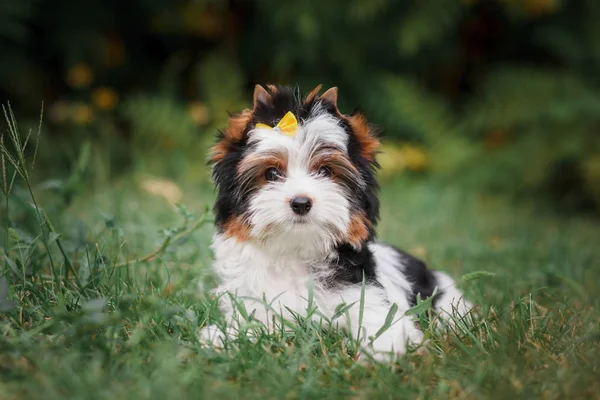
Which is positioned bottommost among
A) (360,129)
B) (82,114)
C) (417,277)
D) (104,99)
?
(417,277)

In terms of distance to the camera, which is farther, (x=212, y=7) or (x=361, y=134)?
(x=212, y=7)

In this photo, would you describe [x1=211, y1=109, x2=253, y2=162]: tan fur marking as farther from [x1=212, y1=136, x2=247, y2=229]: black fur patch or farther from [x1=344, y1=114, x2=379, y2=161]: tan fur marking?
[x1=344, y1=114, x2=379, y2=161]: tan fur marking

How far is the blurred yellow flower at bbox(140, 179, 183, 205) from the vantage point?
19.8 feet

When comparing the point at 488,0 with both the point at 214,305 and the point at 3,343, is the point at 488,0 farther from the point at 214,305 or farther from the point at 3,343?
the point at 3,343

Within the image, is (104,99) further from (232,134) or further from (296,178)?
(296,178)

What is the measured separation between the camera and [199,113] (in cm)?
798

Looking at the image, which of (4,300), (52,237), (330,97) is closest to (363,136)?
(330,97)

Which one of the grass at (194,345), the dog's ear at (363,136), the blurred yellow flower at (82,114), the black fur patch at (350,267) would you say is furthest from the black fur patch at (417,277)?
the blurred yellow flower at (82,114)

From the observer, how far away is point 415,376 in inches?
102

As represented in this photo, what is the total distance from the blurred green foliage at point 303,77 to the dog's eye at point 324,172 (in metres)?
4.73

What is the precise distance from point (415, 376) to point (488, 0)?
25.3 feet

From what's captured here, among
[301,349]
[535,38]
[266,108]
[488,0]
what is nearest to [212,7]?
[488,0]

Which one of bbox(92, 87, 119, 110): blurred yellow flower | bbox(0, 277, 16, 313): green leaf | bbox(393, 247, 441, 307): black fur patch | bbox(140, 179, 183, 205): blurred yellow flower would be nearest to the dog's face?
bbox(393, 247, 441, 307): black fur patch

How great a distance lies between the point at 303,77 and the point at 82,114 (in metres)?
2.82
